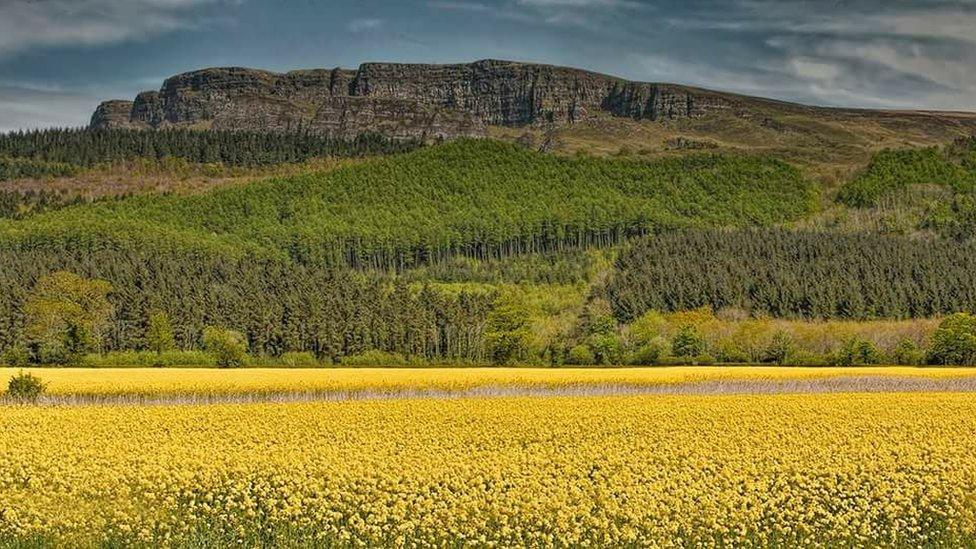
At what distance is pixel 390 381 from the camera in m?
65.6

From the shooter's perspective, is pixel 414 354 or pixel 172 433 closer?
pixel 172 433

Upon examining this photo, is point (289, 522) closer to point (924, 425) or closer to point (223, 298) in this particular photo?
point (924, 425)

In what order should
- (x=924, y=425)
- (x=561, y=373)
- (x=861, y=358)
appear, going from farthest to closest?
(x=861, y=358), (x=561, y=373), (x=924, y=425)

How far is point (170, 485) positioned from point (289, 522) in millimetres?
4650

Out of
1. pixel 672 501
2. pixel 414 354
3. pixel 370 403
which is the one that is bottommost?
pixel 414 354

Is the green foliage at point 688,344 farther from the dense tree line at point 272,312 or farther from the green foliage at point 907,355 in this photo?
the dense tree line at point 272,312

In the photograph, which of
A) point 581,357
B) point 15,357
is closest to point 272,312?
point 15,357

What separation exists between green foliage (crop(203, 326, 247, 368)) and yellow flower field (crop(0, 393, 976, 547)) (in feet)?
190

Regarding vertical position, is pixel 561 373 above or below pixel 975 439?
below

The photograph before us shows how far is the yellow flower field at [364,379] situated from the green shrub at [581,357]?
28.2m

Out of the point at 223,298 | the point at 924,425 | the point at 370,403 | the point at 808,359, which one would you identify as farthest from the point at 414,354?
the point at 924,425

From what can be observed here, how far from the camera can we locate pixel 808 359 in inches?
4117

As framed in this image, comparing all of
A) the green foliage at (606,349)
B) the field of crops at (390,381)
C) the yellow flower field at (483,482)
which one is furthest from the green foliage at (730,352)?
the yellow flower field at (483,482)

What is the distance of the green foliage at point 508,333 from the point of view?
113625 mm
